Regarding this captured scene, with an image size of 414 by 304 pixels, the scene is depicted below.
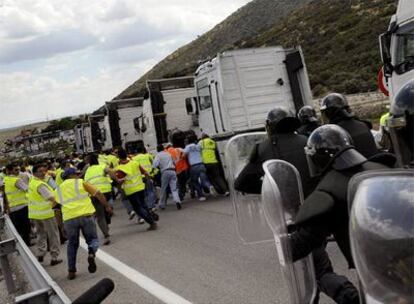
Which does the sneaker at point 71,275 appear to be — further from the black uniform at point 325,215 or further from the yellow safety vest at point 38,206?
the black uniform at point 325,215

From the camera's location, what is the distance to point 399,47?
35.4 feet

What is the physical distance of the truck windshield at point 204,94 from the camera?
1577cm

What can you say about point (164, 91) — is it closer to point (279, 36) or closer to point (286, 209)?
point (286, 209)

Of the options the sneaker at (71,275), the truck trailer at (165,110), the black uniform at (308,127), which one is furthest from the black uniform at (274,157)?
the truck trailer at (165,110)

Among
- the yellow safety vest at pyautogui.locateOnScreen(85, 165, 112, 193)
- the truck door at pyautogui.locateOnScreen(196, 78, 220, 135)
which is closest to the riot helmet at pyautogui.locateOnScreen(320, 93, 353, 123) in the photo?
the yellow safety vest at pyautogui.locateOnScreen(85, 165, 112, 193)

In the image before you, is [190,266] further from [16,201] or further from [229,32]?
[229,32]

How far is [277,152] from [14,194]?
28.0 ft

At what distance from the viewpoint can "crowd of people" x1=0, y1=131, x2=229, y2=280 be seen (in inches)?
356

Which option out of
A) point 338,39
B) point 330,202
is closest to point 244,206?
point 330,202

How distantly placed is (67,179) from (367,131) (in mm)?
5077

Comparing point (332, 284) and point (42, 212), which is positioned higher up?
point (42, 212)

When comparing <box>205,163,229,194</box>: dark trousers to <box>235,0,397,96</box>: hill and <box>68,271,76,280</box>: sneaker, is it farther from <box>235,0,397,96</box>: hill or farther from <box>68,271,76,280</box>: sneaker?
<box>235,0,397,96</box>: hill

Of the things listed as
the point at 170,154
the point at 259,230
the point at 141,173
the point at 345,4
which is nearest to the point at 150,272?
the point at 259,230

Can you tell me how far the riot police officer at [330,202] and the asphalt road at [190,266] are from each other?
68.3 inches
